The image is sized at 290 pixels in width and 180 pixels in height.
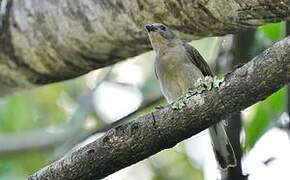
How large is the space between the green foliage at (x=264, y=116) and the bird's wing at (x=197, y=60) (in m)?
0.33

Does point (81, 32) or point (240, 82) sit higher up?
point (81, 32)

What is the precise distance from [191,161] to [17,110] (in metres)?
0.99

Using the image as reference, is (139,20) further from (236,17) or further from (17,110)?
(17,110)

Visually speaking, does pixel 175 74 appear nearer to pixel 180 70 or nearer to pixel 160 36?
pixel 180 70

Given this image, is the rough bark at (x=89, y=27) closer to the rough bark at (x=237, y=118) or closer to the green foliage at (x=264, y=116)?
the rough bark at (x=237, y=118)

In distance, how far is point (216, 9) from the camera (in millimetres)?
2305

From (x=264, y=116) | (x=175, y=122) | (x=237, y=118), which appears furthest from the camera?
(x=264, y=116)

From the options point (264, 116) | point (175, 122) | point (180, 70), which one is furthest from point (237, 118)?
point (175, 122)

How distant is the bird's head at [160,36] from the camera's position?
2632mm

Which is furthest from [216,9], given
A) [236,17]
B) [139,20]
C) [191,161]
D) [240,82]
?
[191,161]

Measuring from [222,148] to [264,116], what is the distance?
0.41 metres

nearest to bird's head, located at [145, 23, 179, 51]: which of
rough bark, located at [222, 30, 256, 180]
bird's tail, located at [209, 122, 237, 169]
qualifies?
rough bark, located at [222, 30, 256, 180]

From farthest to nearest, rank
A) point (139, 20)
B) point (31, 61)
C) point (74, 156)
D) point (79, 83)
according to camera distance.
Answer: point (79, 83), point (31, 61), point (139, 20), point (74, 156)

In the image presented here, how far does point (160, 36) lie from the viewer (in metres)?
2.92
